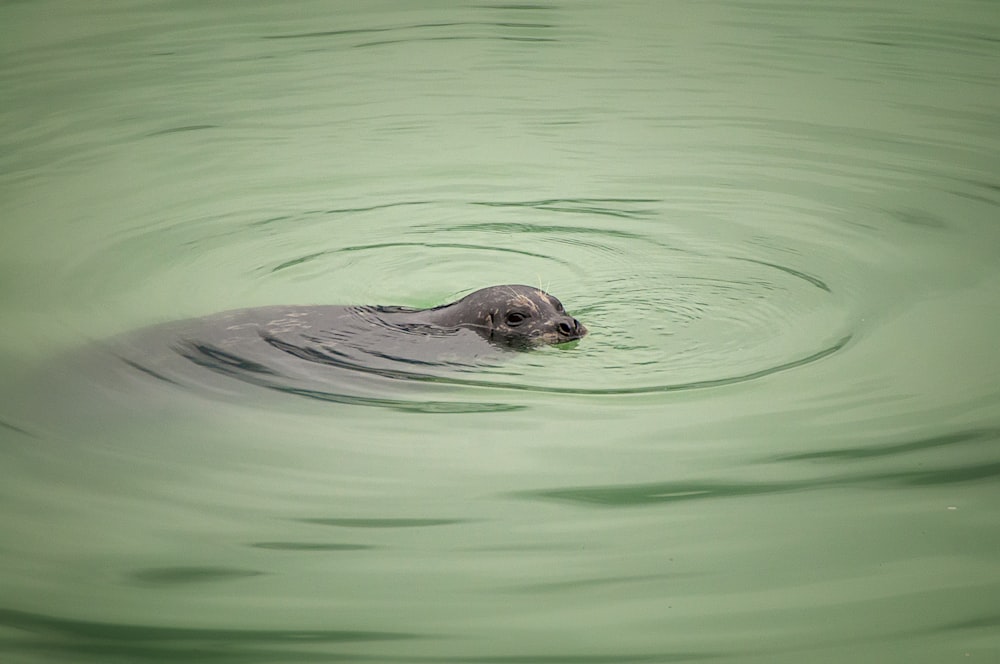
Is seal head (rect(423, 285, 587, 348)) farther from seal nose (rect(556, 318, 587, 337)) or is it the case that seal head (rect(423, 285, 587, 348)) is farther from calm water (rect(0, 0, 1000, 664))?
A: calm water (rect(0, 0, 1000, 664))

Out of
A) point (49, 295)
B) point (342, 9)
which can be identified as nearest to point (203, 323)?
point (49, 295)

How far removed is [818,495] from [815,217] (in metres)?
4.36

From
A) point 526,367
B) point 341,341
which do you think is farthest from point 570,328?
point 341,341

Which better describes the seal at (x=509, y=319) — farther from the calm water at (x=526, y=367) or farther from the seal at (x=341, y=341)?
the calm water at (x=526, y=367)

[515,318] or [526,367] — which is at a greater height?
[515,318]

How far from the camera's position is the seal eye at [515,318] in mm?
6121

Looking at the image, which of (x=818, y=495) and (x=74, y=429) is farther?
(x=74, y=429)

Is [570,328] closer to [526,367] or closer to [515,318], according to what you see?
[515,318]

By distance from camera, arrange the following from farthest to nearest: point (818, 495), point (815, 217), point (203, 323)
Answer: point (815, 217) → point (203, 323) → point (818, 495)

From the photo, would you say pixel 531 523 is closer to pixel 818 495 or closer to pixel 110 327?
pixel 818 495

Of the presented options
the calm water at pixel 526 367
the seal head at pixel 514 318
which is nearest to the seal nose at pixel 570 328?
the seal head at pixel 514 318

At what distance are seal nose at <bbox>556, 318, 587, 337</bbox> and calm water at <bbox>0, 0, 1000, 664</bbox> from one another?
0.18 m

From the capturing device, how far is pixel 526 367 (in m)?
5.94

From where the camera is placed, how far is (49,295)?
7.41 m
